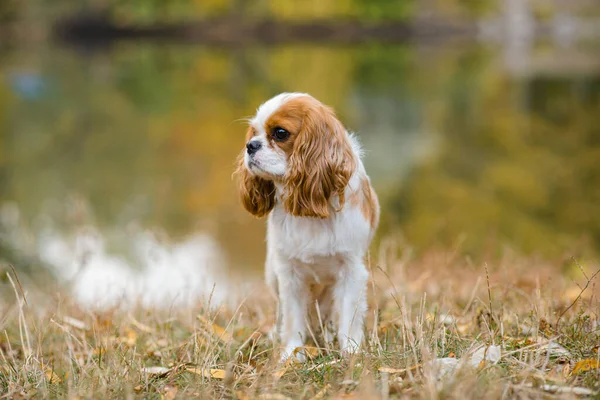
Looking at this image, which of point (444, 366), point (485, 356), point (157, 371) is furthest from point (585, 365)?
point (157, 371)

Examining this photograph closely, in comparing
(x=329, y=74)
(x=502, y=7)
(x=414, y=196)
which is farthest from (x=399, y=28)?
(x=414, y=196)

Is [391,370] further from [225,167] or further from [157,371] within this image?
[225,167]

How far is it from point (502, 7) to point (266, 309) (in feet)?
194

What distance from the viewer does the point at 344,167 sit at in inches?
136

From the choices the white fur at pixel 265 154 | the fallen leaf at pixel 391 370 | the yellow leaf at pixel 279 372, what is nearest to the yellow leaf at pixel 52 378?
the yellow leaf at pixel 279 372

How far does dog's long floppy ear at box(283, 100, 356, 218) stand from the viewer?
11.0 feet

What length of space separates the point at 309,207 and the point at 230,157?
370 inches

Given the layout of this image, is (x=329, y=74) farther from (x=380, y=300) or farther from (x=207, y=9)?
(x=207, y=9)

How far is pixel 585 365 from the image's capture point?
9.54 ft

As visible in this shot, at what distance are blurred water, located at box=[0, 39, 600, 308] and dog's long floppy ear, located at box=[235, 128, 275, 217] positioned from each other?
0.38m

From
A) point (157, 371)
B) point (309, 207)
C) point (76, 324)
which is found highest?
point (309, 207)

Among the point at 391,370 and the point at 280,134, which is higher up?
the point at 280,134

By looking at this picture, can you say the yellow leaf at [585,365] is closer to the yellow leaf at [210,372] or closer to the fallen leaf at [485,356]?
the fallen leaf at [485,356]

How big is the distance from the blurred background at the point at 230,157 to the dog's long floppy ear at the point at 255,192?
52 cm
